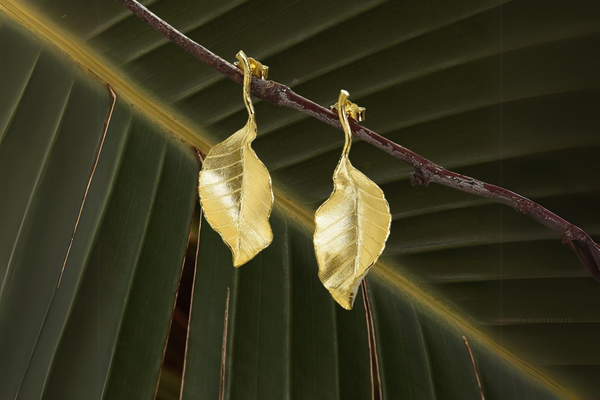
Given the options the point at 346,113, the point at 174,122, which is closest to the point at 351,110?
the point at 346,113

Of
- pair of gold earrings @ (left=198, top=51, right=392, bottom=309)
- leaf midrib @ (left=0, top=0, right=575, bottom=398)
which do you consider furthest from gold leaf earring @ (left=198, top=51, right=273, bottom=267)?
leaf midrib @ (left=0, top=0, right=575, bottom=398)

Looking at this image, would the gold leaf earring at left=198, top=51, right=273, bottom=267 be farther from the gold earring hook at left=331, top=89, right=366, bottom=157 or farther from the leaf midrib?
the leaf midrib

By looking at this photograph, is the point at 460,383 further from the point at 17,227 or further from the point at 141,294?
the point at 17,227

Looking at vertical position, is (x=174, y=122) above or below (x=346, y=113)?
above

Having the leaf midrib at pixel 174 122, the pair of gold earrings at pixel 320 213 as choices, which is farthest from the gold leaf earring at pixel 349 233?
the leaf midrib at pixel 174 122

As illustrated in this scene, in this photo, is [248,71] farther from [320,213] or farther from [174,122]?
[174,122]

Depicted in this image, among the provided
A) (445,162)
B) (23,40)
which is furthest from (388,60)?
(23,40)
